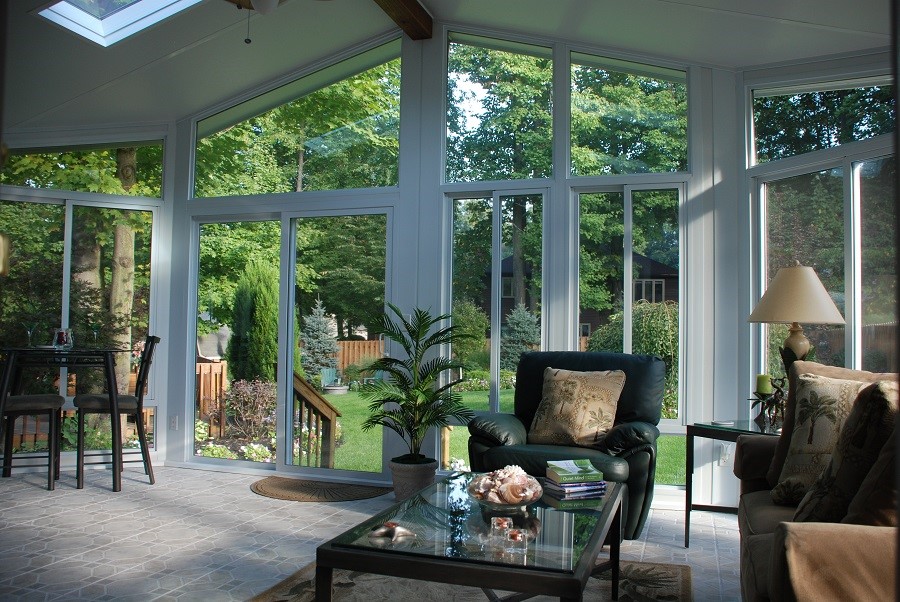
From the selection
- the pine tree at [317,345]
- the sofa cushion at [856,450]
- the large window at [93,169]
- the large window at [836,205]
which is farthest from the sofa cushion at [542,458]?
the large window at [93,169]

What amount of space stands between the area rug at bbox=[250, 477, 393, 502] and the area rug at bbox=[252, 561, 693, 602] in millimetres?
1498

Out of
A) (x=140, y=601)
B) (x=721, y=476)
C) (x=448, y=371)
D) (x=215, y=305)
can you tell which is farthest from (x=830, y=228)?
(x=215, y=305)

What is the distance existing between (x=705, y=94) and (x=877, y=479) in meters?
3.64

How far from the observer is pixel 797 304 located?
3623 mm

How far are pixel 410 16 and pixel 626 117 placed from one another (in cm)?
161

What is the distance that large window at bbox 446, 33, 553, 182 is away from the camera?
526 centimetres

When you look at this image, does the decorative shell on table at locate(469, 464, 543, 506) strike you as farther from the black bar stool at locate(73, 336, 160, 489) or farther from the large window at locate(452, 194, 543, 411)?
the black bar stool at locate(73, 336, 160, 489)

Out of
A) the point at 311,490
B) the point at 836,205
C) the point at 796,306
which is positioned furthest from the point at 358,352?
the point at 836,205

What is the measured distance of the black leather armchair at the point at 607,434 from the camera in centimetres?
391

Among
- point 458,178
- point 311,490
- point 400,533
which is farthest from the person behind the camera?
point 458,178

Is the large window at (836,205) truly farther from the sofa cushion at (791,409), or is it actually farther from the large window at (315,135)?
the large window at (315,135)

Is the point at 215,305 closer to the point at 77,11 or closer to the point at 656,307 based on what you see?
the point at 77,11

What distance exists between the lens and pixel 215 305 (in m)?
6.00

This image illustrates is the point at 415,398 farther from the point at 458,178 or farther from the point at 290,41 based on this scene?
the point at 290,41
